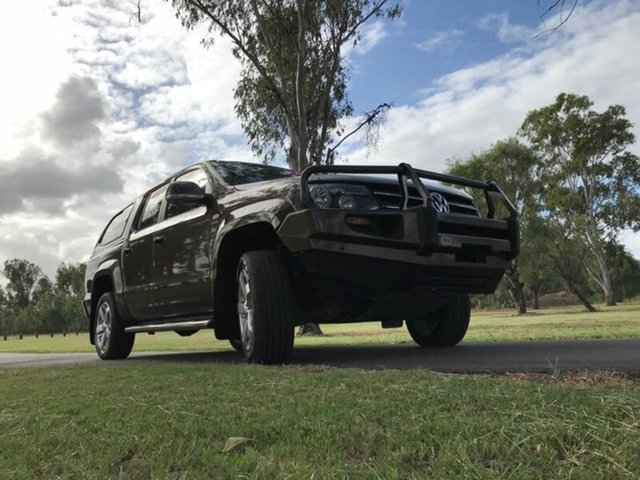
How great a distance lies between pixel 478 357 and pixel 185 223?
3075 millimetres

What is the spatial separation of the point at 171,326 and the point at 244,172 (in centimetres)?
178

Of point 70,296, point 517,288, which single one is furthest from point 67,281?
point 517,288

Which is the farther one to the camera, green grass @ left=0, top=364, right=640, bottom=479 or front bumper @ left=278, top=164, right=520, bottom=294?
front bumper @ left=278, top=164, right=520, bottom=294

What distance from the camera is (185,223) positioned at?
19.0ft

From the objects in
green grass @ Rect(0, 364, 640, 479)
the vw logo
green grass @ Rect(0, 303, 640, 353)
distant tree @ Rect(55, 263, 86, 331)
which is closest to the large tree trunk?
green grass @ Rect(0, 303, 640, 353)

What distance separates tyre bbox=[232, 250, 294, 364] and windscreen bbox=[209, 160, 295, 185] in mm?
1198

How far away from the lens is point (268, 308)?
14.9ft

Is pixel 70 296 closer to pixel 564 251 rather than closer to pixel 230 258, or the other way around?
pixel 564 251

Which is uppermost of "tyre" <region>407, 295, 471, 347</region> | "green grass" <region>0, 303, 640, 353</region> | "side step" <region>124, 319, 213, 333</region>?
"side step" <region>124, 319, 213, 333</region>

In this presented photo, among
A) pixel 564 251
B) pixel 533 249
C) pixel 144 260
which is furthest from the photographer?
pixel 564 251

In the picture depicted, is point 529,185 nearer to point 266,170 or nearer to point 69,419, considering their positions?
point 266,170

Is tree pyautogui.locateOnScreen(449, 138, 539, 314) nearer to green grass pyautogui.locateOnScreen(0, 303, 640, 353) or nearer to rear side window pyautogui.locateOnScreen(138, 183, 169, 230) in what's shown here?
green grass pyautogui.locateOnScreen(0, 303, 640, 353)

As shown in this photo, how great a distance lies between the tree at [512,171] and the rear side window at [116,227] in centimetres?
3196

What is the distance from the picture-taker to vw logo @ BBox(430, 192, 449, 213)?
4723mm
